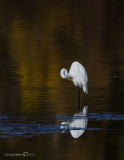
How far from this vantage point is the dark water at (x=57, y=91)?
988cm

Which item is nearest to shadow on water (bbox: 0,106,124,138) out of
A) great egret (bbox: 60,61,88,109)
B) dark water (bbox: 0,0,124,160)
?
dark water (bbox: 0,0,124,160)

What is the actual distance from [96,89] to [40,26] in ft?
59.4

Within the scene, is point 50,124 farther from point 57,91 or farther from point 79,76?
point 57,91

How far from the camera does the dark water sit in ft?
32.4

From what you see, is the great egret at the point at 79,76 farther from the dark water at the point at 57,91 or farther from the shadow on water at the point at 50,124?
the shadow on water at the point at 50,124

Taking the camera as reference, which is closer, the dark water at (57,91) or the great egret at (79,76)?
the dark water at (57,91)

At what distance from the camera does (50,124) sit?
11.1 meters

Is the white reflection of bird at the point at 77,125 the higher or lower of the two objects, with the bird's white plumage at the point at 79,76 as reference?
lower

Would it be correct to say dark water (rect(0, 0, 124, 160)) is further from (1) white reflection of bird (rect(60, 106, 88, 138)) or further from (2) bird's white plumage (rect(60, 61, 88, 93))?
(2) bird's white plumage (rect(60, 61, 88, 93))

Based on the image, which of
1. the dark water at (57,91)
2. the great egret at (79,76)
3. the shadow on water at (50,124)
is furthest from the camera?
the great egret at (79,76)

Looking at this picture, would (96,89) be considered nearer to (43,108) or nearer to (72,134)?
(43,108)

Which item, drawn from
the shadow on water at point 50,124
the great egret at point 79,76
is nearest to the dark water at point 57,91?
the shadow on water at point 50,124

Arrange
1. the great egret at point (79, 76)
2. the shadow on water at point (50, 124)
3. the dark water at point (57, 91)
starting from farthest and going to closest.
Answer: the great egret at point (79, 76), the shadow on water at point (50, 124), the dark water at point (57, 91)

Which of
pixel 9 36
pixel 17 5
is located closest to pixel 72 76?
pixel 9 36
